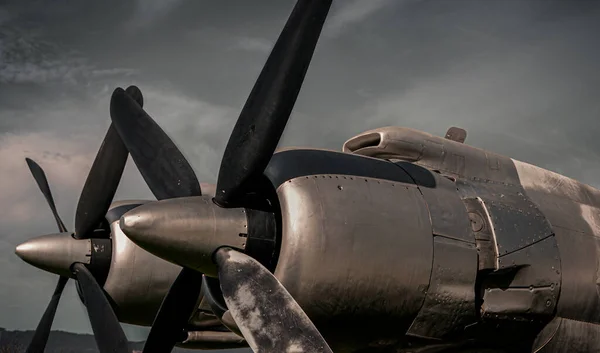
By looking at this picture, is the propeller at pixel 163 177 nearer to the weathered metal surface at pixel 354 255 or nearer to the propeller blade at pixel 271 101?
the propeller blade at pixel 271 101

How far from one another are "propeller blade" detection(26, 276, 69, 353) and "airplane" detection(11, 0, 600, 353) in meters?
4.89

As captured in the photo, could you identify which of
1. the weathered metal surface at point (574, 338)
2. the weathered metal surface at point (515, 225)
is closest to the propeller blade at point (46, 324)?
the weathered metal surface at point (515, 225)

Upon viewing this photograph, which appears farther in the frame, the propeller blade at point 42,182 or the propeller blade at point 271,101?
the propeller blade at point 42,182

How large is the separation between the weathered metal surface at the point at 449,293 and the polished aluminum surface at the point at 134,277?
591cm

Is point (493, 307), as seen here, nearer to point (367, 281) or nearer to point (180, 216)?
point (367, 281)

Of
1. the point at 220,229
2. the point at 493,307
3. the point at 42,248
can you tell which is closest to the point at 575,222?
the point at 493,307

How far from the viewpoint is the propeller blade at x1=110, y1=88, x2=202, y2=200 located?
8344 millimetres

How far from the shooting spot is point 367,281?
24.6 feet

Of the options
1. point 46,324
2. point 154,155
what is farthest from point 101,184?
point 154,155

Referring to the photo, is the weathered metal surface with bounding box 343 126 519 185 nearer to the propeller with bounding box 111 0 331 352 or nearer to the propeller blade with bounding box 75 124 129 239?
the propeller with bounding box 111 0 331 352

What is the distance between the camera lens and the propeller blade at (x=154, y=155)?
27.4 ft

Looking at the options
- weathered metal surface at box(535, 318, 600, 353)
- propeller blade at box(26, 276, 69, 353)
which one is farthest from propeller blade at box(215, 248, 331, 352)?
propeller blade at box(26, 276, 69, 353)

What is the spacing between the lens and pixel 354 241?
743 centimetres

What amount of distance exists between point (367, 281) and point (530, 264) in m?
2.37
